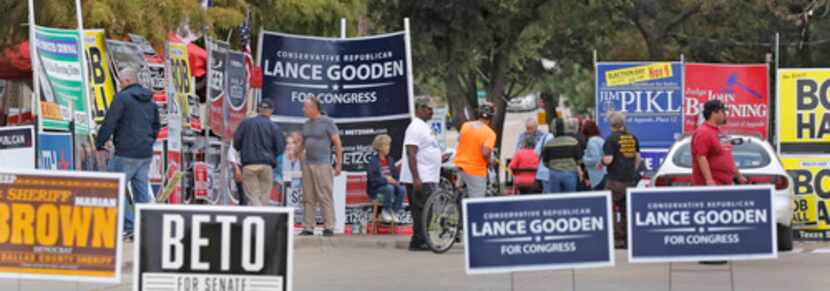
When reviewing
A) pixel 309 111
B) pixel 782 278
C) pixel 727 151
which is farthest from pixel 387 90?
pixel 782 278

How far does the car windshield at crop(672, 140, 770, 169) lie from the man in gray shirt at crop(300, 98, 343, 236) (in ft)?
11.9

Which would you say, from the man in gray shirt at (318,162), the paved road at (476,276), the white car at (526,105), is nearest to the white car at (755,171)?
the paved road at (476,276)

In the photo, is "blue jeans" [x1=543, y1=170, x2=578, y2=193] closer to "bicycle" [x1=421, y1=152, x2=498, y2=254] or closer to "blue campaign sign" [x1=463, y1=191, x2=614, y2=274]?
"bicycle" [x1=421, y1=152, x2=498, y2=254]

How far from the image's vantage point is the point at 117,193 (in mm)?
9836

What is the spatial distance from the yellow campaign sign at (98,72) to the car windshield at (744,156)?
5979mm

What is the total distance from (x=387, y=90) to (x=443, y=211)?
2.52 meters

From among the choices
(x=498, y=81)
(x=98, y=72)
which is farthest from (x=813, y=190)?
(x=498, y=81)

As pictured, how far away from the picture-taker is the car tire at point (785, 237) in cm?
1702

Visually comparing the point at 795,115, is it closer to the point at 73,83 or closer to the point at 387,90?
the point at 387,90

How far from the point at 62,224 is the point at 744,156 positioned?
9296 mm

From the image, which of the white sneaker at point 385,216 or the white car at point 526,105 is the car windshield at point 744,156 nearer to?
the white sneaker at point 385,216

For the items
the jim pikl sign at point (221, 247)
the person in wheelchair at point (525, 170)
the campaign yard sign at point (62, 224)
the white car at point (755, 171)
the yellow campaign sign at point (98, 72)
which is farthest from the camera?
the person in wheelchair at point (525, 170)

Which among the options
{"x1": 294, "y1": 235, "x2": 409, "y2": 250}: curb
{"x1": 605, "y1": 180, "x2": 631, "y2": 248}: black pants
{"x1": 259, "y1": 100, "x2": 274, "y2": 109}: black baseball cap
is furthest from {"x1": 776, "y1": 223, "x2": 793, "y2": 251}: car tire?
{"x1": 259, "y1": 100, "x2": 274, "y2": 109}: black baseball cap

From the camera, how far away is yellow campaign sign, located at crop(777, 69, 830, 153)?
1895 cm
